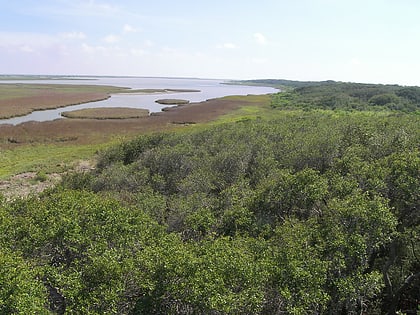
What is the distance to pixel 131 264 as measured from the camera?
14133 mm

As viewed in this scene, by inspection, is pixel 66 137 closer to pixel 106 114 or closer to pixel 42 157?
pixel 42 157

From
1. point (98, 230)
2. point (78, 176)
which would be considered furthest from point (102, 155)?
point (98, 230)

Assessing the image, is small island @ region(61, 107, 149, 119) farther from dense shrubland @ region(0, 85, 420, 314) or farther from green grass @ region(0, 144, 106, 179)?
dense shrubland @ region(0, 85, 420, 314)

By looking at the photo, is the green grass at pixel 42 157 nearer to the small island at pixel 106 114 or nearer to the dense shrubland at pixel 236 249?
the dense shrubland at pixel 236 249

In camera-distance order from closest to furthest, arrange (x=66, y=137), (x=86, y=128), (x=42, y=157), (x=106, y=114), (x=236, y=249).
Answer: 1. (x=236, y=249)
2. (x=42, y=157)
3. (x=66, y=137)
4. (x=86, y=128)
5. (x=106, y=114)

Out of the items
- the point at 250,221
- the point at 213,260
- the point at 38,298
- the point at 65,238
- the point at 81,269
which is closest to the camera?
the point at 38,298

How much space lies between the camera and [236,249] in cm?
1504

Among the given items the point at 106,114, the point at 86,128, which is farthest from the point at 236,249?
the point at 106,114

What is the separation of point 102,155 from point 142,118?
4256cm

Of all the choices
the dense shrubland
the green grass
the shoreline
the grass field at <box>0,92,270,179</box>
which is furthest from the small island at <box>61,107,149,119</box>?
the dense shrubland

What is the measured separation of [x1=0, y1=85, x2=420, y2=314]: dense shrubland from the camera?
42.8ft

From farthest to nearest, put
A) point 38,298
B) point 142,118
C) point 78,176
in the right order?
1. point 142,118
2. point 78,176
3. point 38,298

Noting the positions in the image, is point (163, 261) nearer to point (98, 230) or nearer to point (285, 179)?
point (98, 230)

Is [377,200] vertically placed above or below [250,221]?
above
